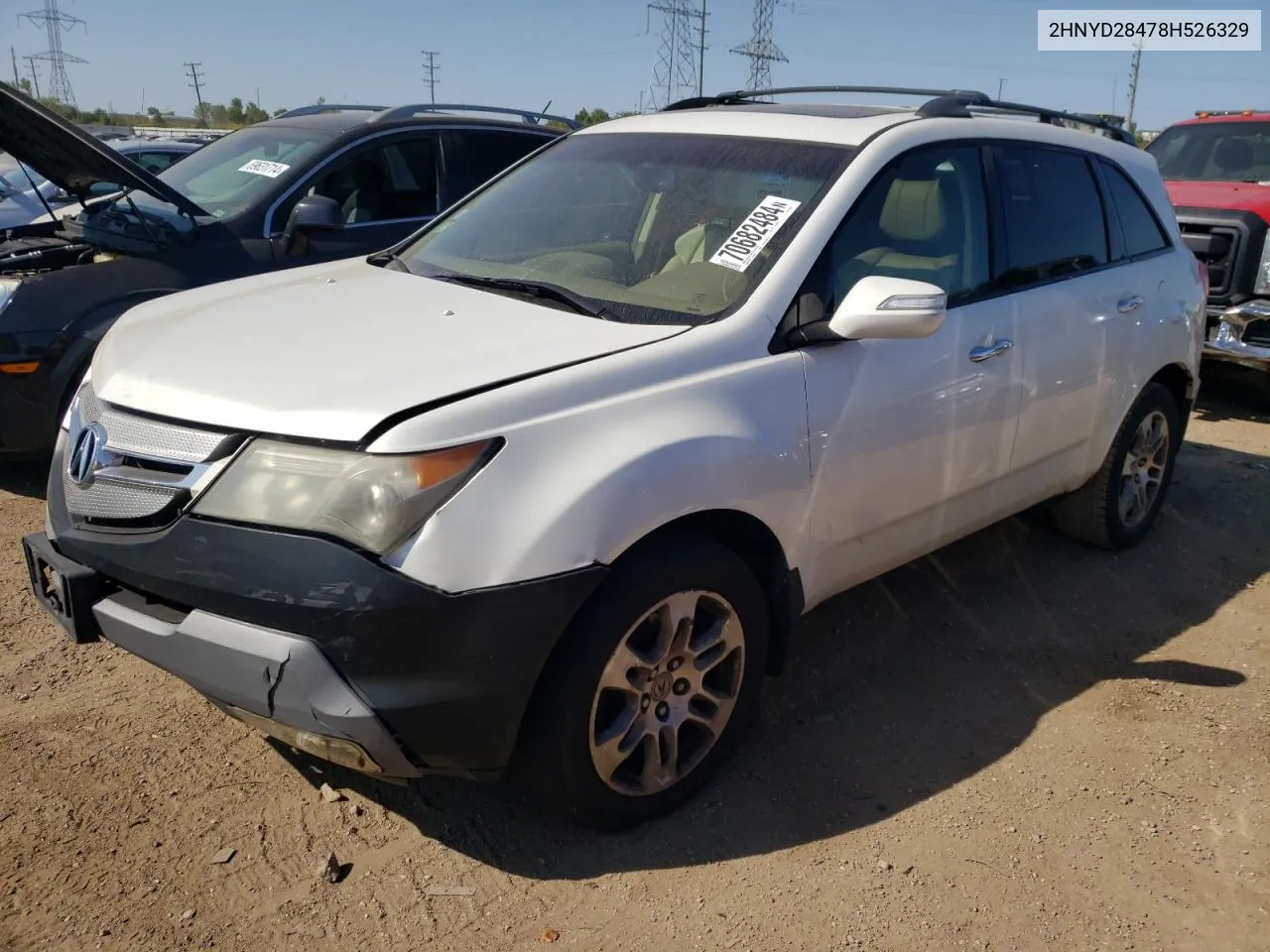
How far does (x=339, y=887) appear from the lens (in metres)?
2.66

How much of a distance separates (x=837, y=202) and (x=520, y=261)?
3.35 feet

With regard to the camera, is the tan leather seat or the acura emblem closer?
the acura emblem

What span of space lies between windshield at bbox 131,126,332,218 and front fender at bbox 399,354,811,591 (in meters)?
3.80

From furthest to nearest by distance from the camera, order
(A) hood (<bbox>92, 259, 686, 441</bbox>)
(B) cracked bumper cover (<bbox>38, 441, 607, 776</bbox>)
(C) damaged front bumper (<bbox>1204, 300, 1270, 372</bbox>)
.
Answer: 1. (C) damaged front bumper (<bbox>1204, 300, 1270, 372</bbox>)
2. (A) hood (<bbox>92, 259, 686, 441</bbox>)
3. (B) cracked bumper cover (<bbox>38, 441, 607, 776</bbox>)

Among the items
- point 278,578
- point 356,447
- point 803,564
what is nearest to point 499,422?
point 356,447

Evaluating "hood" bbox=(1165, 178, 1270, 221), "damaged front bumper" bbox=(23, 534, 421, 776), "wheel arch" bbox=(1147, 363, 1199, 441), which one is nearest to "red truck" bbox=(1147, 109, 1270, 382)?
"hood" bbox=(1165, 178, 1270, 221)

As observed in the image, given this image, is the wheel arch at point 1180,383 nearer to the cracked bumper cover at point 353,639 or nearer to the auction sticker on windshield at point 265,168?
the cracked bumper cover at point 353,639

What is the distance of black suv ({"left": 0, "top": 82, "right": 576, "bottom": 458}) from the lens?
4836 mm

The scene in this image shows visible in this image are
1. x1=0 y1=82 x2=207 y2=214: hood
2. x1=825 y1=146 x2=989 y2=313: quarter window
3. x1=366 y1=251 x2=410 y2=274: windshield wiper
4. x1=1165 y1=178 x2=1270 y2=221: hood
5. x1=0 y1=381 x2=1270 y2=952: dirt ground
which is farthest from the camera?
x1=1165 y1=178 x2=1270 y2=221: hood

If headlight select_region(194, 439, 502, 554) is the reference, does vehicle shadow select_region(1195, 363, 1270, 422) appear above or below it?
below

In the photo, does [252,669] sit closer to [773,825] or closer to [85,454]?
[85,454]

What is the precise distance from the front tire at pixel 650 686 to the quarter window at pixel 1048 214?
1.74m

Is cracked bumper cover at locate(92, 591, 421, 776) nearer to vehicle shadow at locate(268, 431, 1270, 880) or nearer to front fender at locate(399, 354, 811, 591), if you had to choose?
front fender at locate(399, 354, 811, 591)

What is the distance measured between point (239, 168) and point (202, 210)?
732mm
